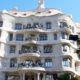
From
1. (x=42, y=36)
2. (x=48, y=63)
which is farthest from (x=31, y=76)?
(x=42, y=36)

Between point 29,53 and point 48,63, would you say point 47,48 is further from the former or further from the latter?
point 29,53

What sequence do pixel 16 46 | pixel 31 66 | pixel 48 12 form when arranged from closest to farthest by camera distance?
pixel 31 66
pixel 16 46
pixel 48 12

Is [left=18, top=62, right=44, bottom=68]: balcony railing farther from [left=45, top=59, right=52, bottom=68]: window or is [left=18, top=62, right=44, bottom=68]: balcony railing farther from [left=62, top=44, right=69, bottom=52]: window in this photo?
[left=62, top=44, right=69, bottom=52]: window

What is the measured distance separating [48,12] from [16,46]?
36.3ft

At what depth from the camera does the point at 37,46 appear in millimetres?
68188

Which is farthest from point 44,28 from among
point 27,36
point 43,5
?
point 43,5

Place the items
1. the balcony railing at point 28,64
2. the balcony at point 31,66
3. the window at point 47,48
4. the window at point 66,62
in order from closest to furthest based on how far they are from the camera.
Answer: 1. the balcony at point 31,66
2. the balcony railing at point 28,64
3. the window at point 66,62
4. the window at point 47,48

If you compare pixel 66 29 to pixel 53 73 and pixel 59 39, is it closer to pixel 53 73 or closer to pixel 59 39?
pixel 59 39

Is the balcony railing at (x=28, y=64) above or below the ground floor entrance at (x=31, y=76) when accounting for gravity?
above

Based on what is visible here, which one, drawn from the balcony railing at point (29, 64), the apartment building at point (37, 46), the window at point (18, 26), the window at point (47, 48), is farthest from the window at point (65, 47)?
A: the window at point (18, 26)

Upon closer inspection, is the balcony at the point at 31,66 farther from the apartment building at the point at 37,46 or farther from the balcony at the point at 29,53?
the balcony at the point at 29,53

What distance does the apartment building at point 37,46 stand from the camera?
213 ft

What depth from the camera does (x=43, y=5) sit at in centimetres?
7756

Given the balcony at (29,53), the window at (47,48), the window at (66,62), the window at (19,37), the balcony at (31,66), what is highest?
the window at (19,37)
